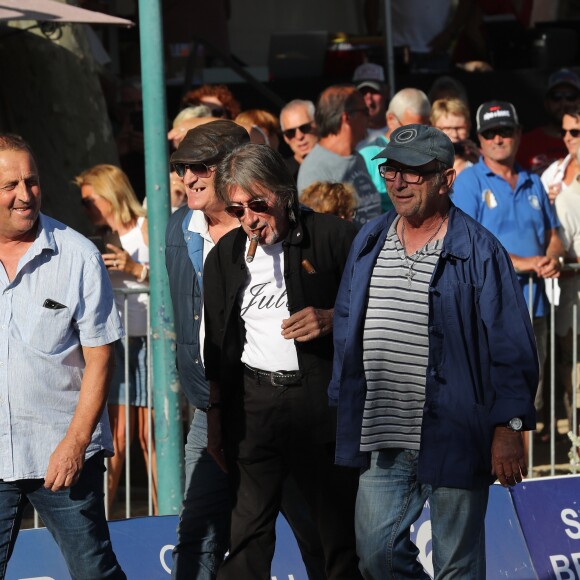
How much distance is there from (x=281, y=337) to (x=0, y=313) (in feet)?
3.39

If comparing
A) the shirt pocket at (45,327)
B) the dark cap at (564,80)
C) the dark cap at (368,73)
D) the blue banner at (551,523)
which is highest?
the dark cap at (368,73)

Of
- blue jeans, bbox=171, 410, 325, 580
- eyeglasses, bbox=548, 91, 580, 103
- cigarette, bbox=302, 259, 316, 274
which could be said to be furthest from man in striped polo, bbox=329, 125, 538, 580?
eyeglasses, bbox=548, 91, 580, 103

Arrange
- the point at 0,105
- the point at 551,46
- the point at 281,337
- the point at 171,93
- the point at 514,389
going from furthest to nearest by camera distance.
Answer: the point at 551,46 → the point at 171,93 → the point at 0,105 → the point at 281,337 → the point at 514,389

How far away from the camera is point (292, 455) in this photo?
196 inches

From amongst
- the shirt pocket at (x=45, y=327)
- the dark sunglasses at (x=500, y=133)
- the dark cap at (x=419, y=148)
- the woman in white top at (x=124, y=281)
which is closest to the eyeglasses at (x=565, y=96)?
the dark sunglasses at (x=500, y=133)

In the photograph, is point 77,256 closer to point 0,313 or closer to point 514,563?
point 0,313

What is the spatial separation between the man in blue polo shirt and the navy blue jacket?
2745mm

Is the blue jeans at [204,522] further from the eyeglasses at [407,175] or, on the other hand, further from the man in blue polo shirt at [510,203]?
the man in blue polo shirt at [510,203]

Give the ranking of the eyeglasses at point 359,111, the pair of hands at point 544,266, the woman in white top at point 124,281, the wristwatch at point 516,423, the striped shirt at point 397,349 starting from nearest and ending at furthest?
the wristwatch at point 516,423, the striped shirt at point 397,349, the woman in white top at point 124,281, the pair of hands at point 544,266, the eyeglasses at point 359,111

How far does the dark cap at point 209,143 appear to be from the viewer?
534 cm

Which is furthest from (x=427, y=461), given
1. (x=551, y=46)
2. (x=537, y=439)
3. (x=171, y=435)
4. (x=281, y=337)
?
(x=551, y=46)

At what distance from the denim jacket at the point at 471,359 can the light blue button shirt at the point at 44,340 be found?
979 mm

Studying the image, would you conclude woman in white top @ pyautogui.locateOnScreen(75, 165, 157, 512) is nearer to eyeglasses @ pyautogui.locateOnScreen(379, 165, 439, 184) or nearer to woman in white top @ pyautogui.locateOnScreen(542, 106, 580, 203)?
eyeglasses @ pyautogui.locateOnScreen(379, 165, 439, 184)

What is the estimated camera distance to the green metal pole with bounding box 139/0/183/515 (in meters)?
6.29
